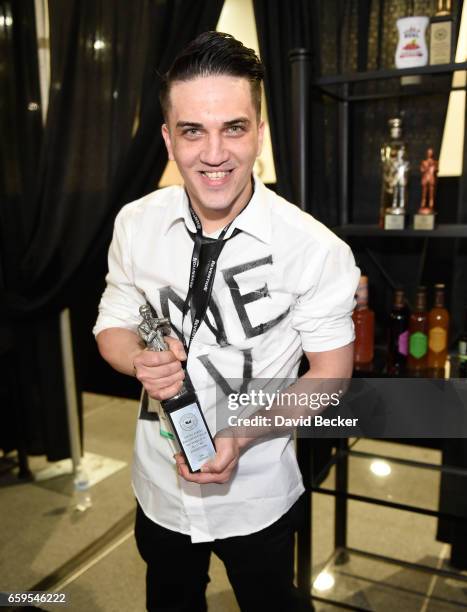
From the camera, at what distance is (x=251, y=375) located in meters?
1.23

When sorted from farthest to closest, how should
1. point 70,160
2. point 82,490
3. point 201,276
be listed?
point 82,490
point 70,160
point 201,276

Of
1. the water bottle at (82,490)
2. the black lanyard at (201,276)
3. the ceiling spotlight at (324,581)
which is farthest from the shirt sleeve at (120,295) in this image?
the water bottle at (82,490)

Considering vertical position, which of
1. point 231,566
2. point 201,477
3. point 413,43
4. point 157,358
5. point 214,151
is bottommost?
point 231,566

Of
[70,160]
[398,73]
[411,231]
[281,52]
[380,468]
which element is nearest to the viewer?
[398,73]

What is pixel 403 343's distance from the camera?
5.58 feet

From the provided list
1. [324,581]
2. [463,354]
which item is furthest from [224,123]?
[324,581]

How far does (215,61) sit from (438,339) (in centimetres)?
105

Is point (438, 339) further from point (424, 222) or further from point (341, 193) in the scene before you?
point (341, 193)

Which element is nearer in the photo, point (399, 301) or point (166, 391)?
point (166, 391)

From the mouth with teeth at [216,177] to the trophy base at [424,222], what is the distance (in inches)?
28.4

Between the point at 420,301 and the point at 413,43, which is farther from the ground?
the point at 413,43

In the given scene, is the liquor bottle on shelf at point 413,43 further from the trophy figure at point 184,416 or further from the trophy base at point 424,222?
the trophy figure at point 184,416

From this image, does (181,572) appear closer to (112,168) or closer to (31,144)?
(112,168)

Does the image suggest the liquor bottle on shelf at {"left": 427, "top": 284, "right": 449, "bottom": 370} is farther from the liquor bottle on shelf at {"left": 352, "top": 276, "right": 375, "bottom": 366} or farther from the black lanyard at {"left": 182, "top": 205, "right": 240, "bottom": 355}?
the black lanyard at {"left": 182, "top": 205, "right": 240, "bottom": 355}
